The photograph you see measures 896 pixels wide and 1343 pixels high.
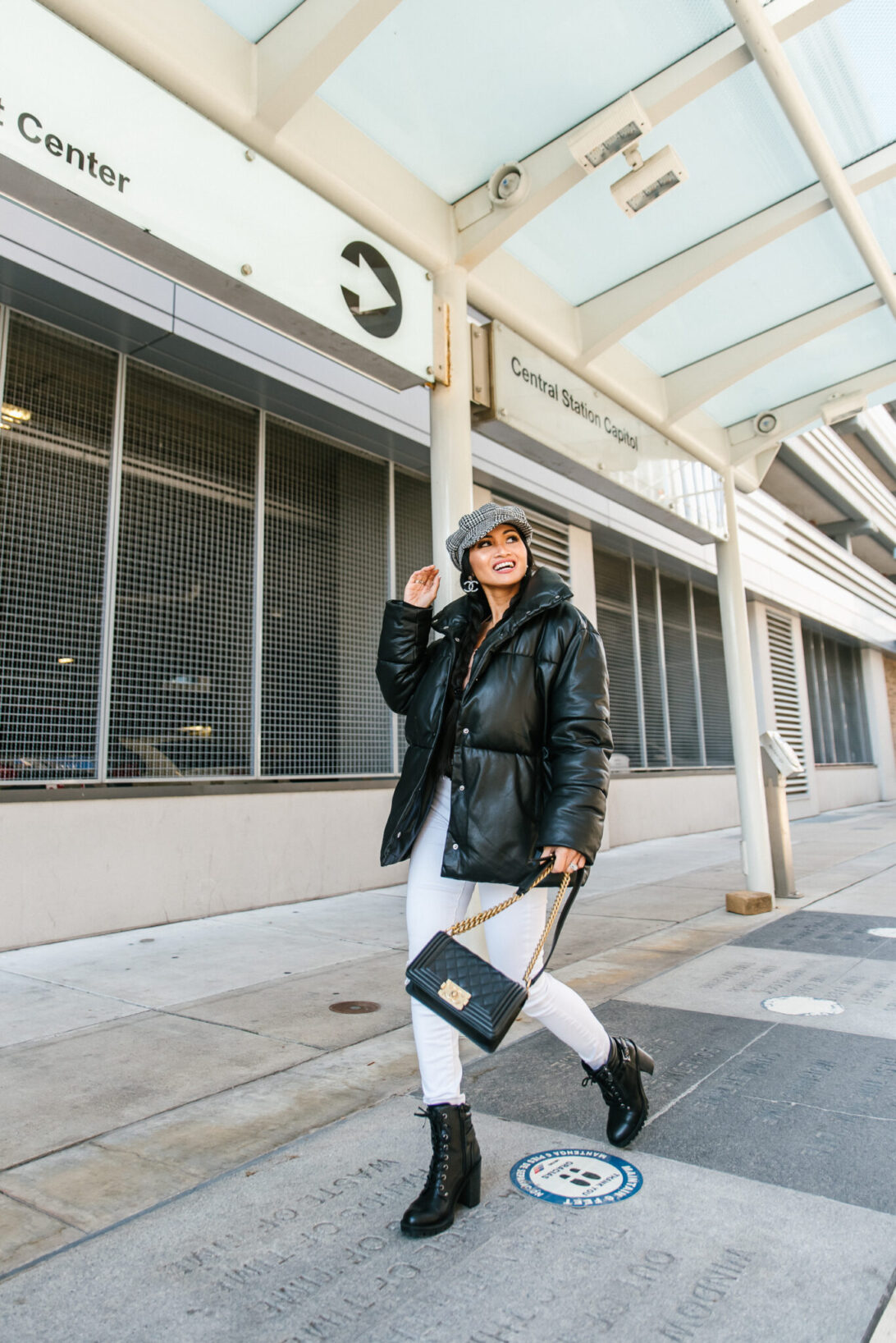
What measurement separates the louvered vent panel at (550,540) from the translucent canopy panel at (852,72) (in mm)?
6369

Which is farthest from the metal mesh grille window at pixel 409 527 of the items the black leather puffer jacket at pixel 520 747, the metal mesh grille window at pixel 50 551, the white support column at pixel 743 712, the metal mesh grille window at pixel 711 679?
the metal mesh grille window at pixel 711 679

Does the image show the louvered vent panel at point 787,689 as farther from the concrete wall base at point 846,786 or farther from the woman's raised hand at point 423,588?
the woman's raised hand at point 423,588

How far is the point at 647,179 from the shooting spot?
411 cm

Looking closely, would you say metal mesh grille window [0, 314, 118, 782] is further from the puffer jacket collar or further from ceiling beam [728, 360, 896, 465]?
ceiling beam [728, 360, 896, 465]

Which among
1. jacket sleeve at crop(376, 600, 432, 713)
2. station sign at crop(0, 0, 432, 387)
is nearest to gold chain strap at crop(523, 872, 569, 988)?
jacket sleeve at crop(376, 600, 432, 713)

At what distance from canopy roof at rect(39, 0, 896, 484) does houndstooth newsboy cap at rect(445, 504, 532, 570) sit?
6.26 ft

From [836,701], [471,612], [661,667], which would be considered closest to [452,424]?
[471,612]

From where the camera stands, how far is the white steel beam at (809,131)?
11.8ft

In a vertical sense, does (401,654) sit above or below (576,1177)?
above

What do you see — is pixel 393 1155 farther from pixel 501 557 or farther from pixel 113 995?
pixel 113 995

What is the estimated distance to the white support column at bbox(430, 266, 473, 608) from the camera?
397 centimetres

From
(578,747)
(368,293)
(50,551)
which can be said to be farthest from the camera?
(50,551)

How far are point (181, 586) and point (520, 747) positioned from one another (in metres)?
5.41

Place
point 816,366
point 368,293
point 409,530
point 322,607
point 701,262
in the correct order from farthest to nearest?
point 409,530
point 322,607
point 816,366
point 701,262
point 368,293
